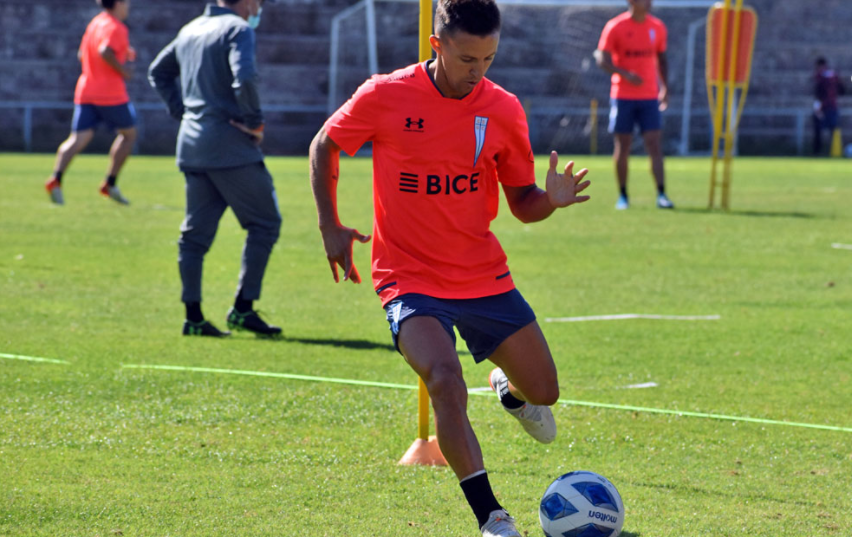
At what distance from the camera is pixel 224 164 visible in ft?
23.6

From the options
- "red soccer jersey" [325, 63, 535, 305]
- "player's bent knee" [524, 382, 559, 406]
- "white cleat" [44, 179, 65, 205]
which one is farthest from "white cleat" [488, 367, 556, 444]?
"white cleat" [44, 179, 65, 205]

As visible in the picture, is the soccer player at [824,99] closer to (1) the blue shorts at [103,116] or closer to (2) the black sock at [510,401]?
(1) the blue shorts at [103,116]

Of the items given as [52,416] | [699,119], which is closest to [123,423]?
[52,416]

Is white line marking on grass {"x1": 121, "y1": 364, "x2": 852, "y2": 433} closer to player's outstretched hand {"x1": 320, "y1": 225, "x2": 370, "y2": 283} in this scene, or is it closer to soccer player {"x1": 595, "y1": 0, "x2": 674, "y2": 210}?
player's outstretched hand {"x1": 320, "y1": 225, "x2": 370, "y2": 283}

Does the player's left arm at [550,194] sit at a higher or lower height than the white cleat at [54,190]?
higher

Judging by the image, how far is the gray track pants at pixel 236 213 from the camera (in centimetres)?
727

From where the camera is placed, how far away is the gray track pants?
286 inches

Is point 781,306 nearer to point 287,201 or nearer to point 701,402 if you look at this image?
point 701,402

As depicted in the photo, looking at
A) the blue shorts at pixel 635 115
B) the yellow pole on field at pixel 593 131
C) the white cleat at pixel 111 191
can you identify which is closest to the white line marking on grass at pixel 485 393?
the white cleat at pixel 111 191

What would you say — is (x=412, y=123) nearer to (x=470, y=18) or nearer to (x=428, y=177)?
(x=428, y=177)

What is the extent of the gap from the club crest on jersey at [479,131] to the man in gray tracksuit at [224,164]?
10.3ft

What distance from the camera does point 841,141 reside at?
3102 centimetres

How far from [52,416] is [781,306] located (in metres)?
5.30

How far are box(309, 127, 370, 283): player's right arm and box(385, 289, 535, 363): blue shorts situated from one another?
0.23 meters
